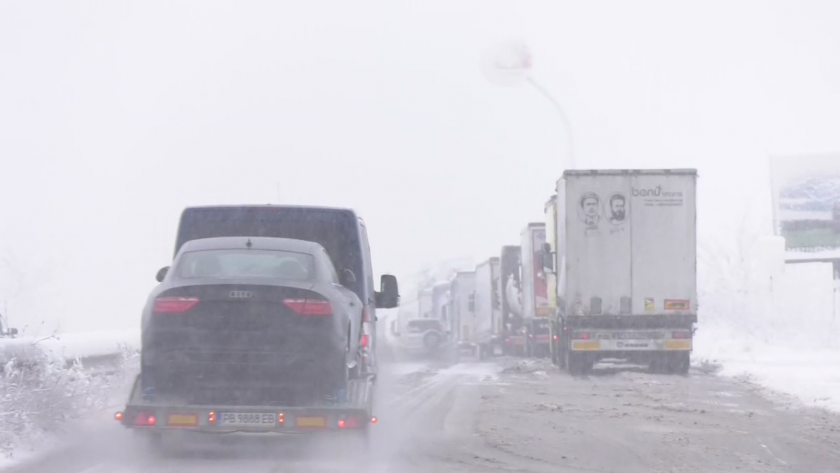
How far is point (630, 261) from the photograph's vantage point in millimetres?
24078

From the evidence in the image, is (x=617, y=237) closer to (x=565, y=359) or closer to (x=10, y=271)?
(x=565, y=359)

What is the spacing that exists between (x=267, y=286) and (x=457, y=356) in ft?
129

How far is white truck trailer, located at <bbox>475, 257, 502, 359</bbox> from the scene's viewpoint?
146 ft

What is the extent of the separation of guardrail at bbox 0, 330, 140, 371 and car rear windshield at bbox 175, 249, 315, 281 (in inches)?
95.5

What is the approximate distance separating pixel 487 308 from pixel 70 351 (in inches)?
1174

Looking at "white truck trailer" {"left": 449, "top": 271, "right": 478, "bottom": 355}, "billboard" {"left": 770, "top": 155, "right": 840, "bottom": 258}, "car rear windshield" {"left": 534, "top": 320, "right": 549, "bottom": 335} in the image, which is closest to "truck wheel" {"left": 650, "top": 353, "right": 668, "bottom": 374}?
"car rear windshield" {"left": 534, "top": 320, "right": 549, "bottom": 335}

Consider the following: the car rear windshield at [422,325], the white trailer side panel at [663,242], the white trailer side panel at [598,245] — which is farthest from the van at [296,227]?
the car rear windshield at [422,325]

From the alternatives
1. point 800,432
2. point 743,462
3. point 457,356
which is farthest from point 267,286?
point 457,356

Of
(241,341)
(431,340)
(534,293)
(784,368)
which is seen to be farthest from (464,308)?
(241,341)

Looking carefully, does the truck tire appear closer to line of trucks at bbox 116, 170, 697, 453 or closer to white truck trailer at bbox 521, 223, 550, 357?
A: white truck trailer at bbox 521, 223, 550, 357

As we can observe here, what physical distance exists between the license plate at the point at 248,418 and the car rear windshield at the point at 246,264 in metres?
1.16

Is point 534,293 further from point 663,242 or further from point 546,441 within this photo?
point 546,441

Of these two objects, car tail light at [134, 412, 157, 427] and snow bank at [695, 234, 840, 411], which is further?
snow bank at [695, 234, 840, 411]

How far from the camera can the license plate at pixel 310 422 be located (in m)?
9.91
